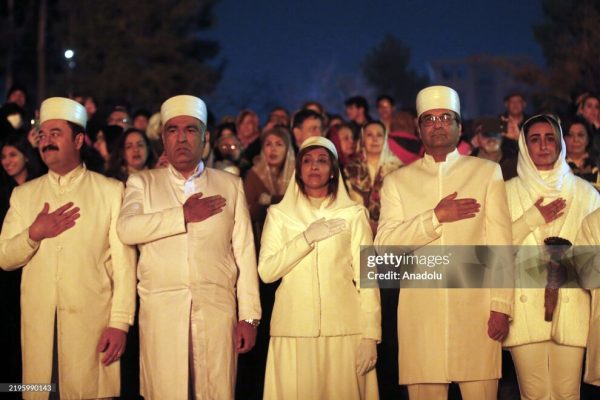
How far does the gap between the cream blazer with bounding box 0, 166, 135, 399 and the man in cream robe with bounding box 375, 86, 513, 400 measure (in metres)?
1.72

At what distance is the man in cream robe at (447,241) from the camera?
6086 mm

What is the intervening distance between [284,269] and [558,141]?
82.6 inches

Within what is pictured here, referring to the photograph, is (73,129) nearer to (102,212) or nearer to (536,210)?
(102,212)

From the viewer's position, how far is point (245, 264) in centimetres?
633

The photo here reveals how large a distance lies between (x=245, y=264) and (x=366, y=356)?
984 mm

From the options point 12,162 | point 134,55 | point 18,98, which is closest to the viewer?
point 12,162

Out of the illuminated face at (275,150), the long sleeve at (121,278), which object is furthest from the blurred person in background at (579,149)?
the long sleeve at (121,278)

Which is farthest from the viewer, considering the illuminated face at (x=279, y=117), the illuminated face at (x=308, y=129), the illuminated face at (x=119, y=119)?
the illuminated face at (x=279, y=117)

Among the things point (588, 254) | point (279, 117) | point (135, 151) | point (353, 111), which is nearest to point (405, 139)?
point (279, 117)

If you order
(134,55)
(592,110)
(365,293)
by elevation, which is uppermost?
(134,55)

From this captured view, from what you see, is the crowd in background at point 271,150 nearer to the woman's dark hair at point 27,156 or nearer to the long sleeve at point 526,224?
the woman's dark hair at point 27,156

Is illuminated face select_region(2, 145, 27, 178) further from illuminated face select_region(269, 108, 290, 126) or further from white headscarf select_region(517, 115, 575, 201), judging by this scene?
white headscarf select_region(517, 115, 575, 201)

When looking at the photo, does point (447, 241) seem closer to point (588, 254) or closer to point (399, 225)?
point (399, 225)

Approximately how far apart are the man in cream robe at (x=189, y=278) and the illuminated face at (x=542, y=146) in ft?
6.82
